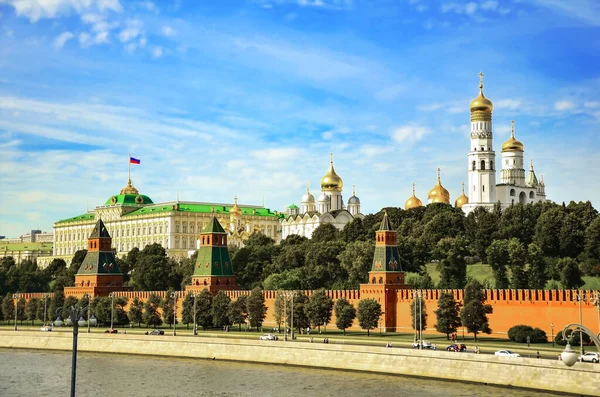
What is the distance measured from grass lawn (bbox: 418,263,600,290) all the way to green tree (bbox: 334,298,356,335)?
13.8 m

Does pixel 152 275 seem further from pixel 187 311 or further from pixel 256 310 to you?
pixel 256 310

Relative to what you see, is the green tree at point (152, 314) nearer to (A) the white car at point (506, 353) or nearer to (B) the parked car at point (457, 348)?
(B) the parked car at point (457, 348)

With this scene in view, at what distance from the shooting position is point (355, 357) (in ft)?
156

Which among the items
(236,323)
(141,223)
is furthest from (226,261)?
(141,223)

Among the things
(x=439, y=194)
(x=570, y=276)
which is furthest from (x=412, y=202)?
(x=570, y=276)

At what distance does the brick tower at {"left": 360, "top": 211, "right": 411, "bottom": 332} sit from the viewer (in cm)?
6288

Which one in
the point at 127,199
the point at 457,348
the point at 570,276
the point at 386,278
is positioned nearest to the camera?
the point at 457,348

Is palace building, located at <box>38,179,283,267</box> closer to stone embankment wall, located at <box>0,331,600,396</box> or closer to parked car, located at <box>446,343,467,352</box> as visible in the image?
stone embankment wall, located at <box>0,331,600,396</box>

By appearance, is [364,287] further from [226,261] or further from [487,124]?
[487,124]

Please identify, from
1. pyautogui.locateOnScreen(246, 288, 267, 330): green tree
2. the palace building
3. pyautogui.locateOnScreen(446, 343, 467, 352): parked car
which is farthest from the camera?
the palace building

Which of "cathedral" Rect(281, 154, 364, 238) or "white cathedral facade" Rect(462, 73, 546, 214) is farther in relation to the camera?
"cathedral" Rect(281, 154, 364, 238)

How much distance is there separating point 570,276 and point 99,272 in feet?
124

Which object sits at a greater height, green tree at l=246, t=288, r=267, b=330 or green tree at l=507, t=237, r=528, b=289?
green tree at l=507, t=237, r=528, b=289

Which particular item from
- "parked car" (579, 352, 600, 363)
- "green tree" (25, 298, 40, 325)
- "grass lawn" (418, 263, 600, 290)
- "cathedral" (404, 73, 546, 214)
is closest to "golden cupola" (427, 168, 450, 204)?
"cathedral" (404, 73, 546, 214)
